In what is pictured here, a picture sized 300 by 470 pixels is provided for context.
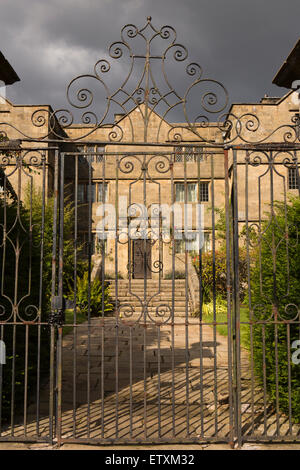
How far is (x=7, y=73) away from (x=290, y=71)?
3571mm

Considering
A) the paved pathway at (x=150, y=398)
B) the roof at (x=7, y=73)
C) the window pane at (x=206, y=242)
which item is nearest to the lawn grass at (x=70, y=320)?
the paved pathway at (x=150, y=398)

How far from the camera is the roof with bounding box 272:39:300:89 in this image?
4.36 m

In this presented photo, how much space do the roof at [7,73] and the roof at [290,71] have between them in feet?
11.1

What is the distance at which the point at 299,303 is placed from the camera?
4.18 meters

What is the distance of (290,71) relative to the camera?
14.9ft

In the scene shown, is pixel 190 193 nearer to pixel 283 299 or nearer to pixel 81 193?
pixel 81 193

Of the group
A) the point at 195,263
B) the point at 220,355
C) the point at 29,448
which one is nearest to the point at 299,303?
the point at 29,448

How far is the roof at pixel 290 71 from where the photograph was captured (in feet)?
14.3

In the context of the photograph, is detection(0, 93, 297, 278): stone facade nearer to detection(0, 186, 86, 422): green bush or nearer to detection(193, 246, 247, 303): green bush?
detection(193, 246, 247, 303): green bush

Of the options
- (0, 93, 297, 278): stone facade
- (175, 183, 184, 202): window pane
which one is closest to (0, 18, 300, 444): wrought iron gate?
(0, 93, 297, 278): stone facade

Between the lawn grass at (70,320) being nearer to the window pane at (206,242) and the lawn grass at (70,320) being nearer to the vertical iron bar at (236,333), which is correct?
the vertical iron bar at (236,333)

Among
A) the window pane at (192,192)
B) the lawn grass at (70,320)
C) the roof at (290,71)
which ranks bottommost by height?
the lawn grass at (70,320)

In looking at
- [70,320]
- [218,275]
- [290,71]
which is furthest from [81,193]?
[290,71]

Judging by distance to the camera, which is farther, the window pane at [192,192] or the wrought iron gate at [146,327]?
the window pane at [192,192]
